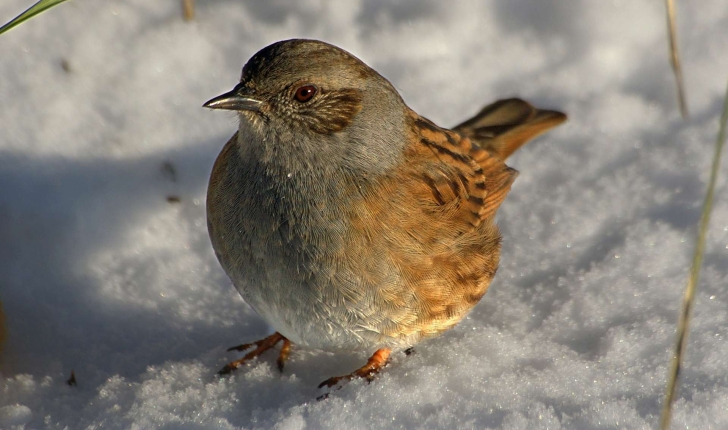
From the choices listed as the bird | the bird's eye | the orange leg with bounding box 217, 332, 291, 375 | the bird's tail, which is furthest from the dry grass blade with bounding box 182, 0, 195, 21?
the orange leg with bounding box 217, 332, 291, 375

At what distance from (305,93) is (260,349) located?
1340mm

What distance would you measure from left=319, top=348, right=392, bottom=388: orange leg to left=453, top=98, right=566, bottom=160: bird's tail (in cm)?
140

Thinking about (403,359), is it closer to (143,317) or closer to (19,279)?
(143,317)

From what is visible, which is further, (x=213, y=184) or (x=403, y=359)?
(x=403, y=359)

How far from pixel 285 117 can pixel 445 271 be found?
0.97 metres

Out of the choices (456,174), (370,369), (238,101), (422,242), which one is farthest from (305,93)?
(370,369)

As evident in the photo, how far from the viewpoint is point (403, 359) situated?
3.90 meters

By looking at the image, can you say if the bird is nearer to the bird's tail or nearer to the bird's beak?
the bird's beak

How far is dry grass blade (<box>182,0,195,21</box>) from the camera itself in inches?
190

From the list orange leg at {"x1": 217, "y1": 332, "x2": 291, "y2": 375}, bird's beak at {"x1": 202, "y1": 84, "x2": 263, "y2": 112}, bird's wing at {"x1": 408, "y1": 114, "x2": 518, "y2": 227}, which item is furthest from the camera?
orange leg at {"x1": 217, "y1": 332, "x2": 291, "y2": 375}

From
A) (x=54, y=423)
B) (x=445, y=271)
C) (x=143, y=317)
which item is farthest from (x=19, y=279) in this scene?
(x=445, y=271)

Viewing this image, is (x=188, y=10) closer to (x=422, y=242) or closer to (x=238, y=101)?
(x=238, y=101)

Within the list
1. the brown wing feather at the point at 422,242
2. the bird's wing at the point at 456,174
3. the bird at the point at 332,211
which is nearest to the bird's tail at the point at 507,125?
the bird's wing at the point at 456,174

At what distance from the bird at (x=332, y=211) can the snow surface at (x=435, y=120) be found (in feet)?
1.14
